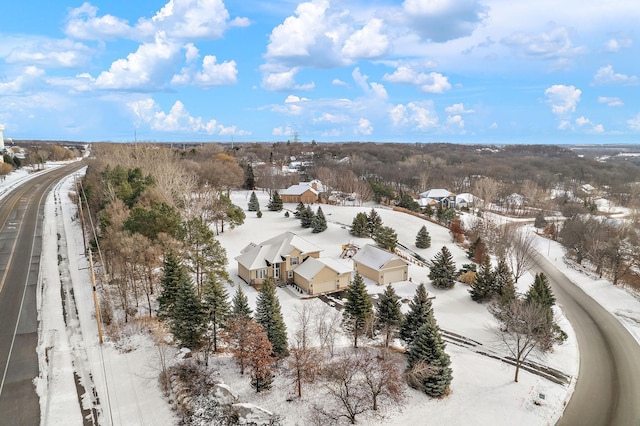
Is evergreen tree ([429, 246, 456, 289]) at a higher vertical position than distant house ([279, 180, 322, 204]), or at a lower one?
lower

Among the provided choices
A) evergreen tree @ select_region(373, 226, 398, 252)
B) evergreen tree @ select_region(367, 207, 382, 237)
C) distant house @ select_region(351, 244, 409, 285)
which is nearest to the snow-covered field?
distant house @ select_region(351, 244, 409, 285)

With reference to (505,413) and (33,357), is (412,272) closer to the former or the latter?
(505,413)

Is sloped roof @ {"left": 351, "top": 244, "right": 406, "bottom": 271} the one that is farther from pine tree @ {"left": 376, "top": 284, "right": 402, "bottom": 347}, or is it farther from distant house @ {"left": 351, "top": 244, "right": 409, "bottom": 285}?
pine tree @ {"left": 376, "top": 284, "right": 402, "bottom": 347}

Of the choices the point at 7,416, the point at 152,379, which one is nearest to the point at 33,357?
the point at 7,416

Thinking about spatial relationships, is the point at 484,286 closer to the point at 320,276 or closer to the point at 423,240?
the point at 320,276

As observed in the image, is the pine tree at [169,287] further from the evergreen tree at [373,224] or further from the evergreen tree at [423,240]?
the evergreen tree at [423,240]

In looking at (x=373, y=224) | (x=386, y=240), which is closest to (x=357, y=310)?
(x=386, y=240)
